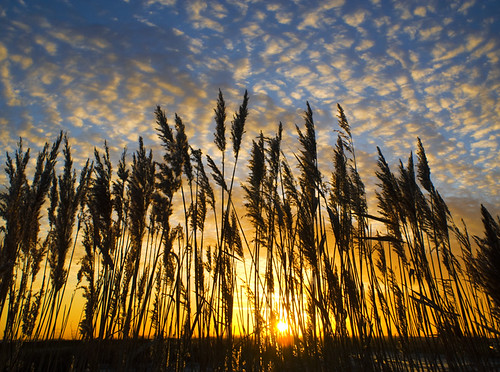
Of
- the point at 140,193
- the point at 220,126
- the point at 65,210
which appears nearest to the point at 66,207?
the point at 65,210

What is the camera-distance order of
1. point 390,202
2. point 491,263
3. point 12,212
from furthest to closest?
point 390,202 < point 12,212 < point 491,263

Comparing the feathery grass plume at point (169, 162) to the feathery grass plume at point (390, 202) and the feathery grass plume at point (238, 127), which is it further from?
the feathery grass plume at point (390, 202)

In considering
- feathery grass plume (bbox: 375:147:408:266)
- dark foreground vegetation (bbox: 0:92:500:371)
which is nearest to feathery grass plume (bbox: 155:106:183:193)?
dark foreground vegetation (bbox: 0:92:500:371)

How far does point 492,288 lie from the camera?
1.76 metres

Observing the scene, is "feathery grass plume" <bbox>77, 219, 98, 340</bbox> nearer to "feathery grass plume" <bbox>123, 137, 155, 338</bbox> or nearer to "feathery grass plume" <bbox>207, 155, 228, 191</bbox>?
"feathery grass plume" <bbox>123, 137, 155, 338</bbox>

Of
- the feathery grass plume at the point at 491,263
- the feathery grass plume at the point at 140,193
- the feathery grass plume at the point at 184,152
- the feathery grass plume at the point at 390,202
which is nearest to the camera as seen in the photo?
the feathery grass plume at the point at 491,263

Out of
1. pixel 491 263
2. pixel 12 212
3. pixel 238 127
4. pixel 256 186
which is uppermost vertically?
pixel 238 127

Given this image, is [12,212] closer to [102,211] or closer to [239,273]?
[102,211]

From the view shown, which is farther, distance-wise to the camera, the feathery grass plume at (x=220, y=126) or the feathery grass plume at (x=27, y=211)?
the feathery grass plume at (x=220, y=126)

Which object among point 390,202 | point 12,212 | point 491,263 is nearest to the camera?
point 491,263

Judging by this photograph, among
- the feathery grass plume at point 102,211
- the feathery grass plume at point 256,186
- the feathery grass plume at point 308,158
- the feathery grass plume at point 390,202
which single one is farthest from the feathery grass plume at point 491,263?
the feathery grass plume at point 102,211

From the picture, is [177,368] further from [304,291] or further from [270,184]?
[270,184]

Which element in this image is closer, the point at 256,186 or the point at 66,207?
the point at 66,207

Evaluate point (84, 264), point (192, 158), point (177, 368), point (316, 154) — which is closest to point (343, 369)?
point (177, 368)
